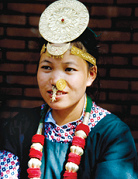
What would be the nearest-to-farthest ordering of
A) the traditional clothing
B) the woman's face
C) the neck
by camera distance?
1. the traditional clothing
2. the woman's face
3. the neck

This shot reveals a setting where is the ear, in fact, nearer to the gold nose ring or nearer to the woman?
the woman

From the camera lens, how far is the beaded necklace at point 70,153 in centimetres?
141

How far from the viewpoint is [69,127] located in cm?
159

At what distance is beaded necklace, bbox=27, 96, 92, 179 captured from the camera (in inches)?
55.6

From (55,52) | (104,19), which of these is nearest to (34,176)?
(55,52)

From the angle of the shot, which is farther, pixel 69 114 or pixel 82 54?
pixel 69 114

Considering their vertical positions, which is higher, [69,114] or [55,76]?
[55,76]

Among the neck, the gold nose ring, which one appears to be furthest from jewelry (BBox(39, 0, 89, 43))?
the neck

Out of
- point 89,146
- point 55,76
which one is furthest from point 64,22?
point 89,146

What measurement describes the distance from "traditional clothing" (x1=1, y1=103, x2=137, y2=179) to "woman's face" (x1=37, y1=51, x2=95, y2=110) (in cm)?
20

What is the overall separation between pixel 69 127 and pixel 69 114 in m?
0.09

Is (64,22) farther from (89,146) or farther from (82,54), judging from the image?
(89,146)

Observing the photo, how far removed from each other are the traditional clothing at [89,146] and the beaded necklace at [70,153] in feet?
0.14

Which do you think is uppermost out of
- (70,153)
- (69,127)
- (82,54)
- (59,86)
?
(82,54)
